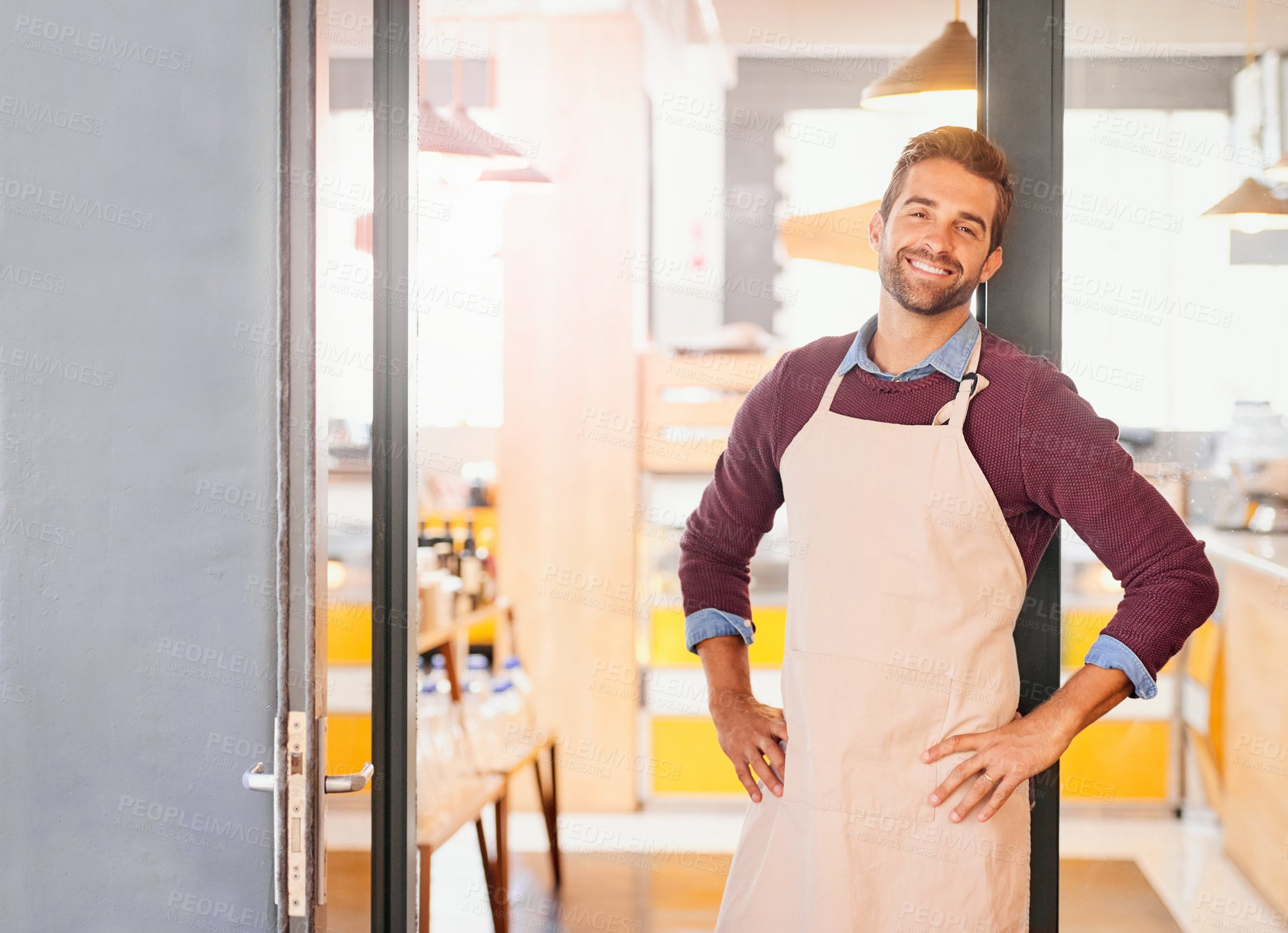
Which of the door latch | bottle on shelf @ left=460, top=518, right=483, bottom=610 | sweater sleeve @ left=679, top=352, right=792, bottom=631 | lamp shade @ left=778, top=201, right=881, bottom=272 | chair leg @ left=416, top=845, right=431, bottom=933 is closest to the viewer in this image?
the door latch

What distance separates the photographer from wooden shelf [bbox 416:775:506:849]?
2.11 m

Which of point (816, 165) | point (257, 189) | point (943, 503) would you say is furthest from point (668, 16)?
point (943, 503)

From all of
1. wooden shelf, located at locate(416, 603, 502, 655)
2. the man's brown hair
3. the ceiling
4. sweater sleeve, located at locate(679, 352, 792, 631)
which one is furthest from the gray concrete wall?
wooden shelf, located at locate(416, 603, 502, 655)

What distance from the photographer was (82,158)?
4.17 ft

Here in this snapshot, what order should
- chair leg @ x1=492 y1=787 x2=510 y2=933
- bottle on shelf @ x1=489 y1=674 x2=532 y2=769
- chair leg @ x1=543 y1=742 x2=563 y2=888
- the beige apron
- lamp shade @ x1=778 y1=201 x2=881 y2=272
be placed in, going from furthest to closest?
chair leg @ x1=543 y1=742 x2=563 y2=888 → bottle on shelf @ x1=489 y1=674 x2=532 y2=769 → chair leg @ x1=492 y1=787 x2=510 y2=933 → lamp shade @ x1=778 y1=201 x2=881 y2=272 → the beige apron

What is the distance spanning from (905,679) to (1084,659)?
198mm

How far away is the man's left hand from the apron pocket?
0.07ft

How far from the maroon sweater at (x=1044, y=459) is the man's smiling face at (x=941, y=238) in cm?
7

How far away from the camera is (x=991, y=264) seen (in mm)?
1212

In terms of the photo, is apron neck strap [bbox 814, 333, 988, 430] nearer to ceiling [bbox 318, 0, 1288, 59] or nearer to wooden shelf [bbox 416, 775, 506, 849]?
ceiling [bbox 318, 0, 1288, 59]

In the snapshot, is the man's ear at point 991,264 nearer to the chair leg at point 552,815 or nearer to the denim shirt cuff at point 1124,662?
the denim shirt cuff at point 1124,662

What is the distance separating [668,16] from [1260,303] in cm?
258

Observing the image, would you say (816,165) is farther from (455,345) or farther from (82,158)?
(82,158)

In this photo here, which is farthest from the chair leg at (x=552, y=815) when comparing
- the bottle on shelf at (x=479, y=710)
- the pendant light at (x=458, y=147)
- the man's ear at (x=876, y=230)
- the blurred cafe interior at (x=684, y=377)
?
the man's ear at (x=876, y=230)
